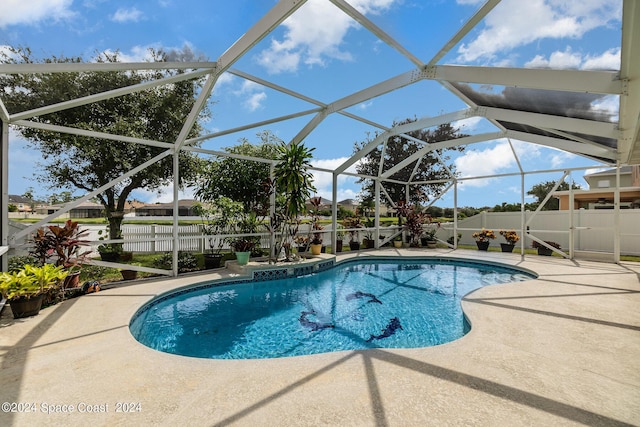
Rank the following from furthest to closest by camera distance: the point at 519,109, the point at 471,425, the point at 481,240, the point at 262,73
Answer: the point at 481,240
the point at 519,109
the point at 262,73
the point at 471,425

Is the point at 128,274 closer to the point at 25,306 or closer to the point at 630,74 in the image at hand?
the point at 25,306

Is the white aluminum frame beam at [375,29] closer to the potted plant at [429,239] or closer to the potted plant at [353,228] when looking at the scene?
the potted plant at [353,228]

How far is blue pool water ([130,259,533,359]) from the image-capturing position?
4043 millimetres

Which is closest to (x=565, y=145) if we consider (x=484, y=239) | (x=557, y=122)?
(x=557, y=122)

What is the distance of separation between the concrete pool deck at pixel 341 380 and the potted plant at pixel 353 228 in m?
7.94

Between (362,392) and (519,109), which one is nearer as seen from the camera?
(362,392)

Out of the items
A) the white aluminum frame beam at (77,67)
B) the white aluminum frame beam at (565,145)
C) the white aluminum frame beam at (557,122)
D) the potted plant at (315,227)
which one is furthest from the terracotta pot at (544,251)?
the white aluminum frame beam at (77,67)

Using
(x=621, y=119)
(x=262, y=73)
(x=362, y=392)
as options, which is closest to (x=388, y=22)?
(x=262, y=73)

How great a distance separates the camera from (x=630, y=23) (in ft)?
7.54

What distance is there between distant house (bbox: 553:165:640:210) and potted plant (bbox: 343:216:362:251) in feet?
29.1

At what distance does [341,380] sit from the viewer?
242 centimetres

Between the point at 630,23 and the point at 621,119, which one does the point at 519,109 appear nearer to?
the point at 621,119

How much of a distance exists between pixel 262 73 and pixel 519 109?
5585 mm

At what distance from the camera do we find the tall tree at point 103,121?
605 cm
